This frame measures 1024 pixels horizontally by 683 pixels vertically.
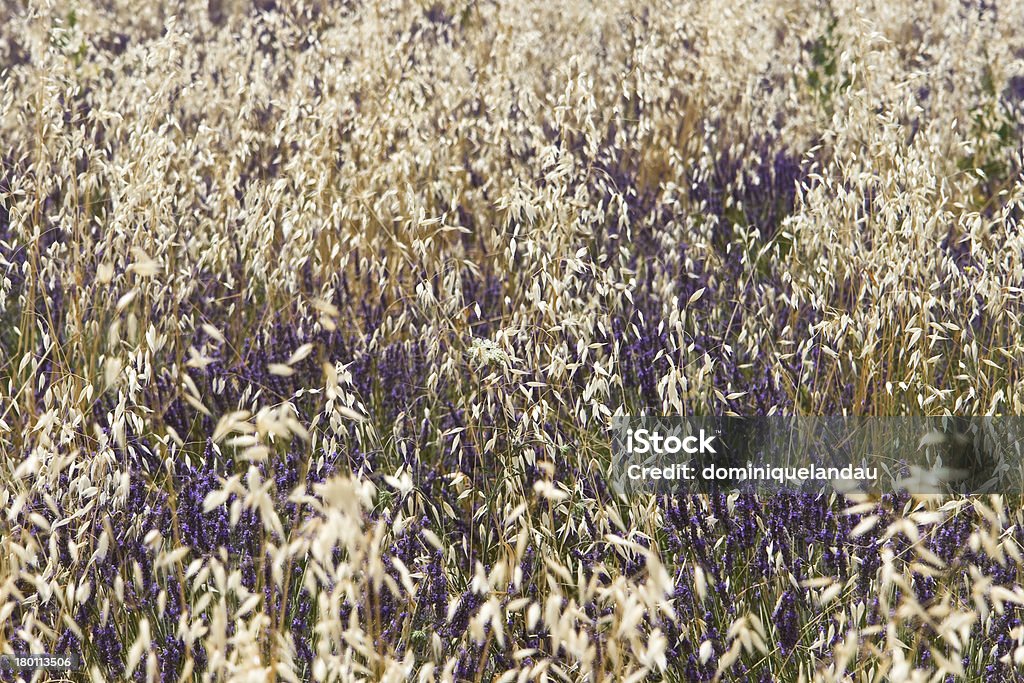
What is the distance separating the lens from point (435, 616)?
6.20 ft

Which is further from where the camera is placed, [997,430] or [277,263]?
[277,263]

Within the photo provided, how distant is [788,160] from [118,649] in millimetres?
3801

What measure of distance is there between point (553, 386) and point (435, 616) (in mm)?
631

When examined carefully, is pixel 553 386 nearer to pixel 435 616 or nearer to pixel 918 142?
pixel 435 616

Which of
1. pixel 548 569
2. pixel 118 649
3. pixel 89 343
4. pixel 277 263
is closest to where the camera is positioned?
pixel 118 649

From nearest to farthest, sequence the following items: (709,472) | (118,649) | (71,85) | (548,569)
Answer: (118,649) < (548,569) < (709,472) < (71,85)

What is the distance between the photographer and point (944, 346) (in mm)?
3010

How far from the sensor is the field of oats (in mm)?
1675

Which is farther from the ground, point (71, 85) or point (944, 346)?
point (71, 85)

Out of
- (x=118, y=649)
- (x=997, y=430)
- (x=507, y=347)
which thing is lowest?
(x=118, y=649)

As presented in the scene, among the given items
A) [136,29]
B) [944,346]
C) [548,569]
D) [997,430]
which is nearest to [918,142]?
[944,346]

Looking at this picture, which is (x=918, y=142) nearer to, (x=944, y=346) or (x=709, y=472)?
(x=944, y=346)

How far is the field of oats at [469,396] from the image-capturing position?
1.67 m

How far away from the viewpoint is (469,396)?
263cm
